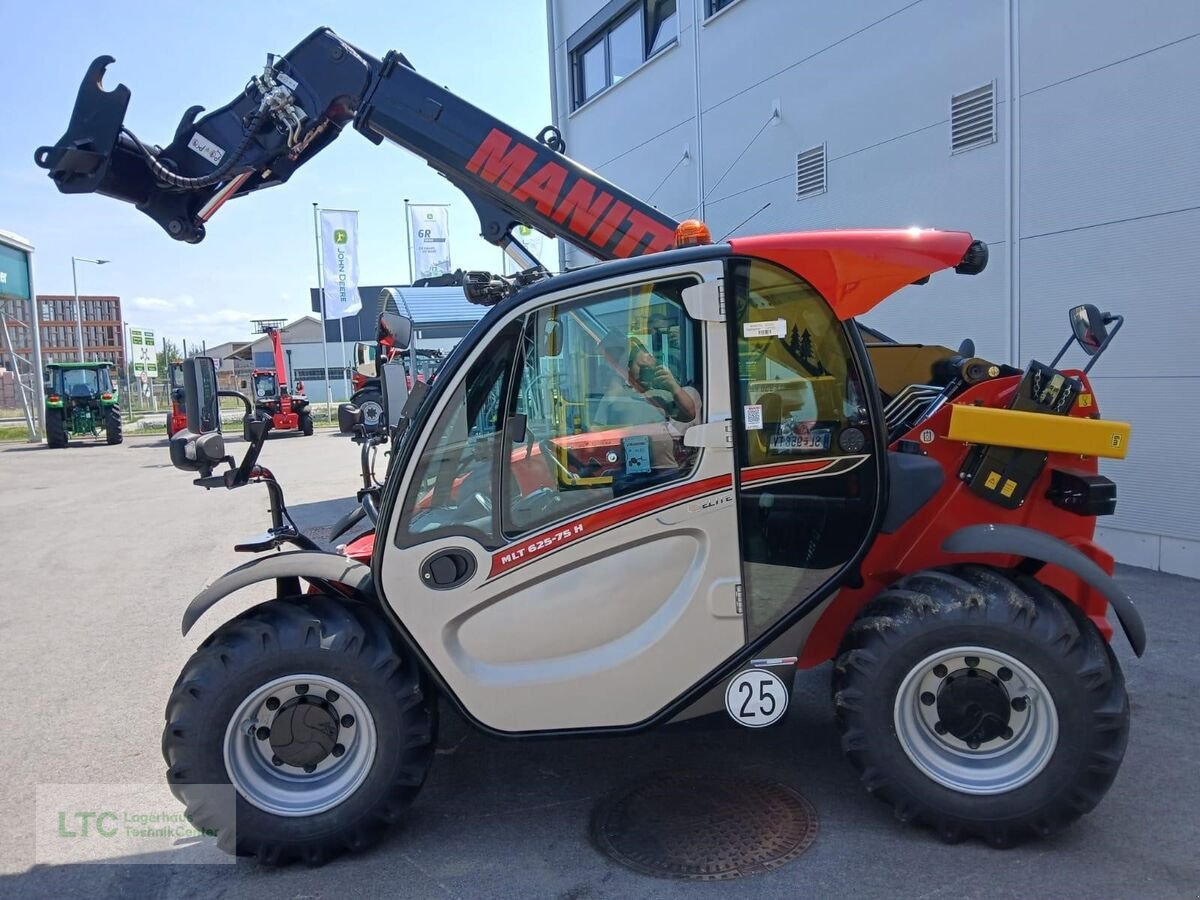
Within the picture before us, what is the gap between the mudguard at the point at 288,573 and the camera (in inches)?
132

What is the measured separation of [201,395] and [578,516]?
1787mm

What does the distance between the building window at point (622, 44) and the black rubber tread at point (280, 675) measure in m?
10.9

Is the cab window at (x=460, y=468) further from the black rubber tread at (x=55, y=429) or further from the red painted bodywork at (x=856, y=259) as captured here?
the black rubber tread at (x=55, y=429)

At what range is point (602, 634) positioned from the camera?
3254mm

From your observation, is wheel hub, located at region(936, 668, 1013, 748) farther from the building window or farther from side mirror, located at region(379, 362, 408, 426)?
the building window

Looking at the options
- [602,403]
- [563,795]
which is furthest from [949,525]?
[563,795]

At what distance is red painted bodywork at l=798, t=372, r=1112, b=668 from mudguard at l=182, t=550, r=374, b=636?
1.84 meters

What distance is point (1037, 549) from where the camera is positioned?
3.30 metres

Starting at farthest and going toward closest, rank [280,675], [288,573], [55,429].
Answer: [55,429]
[288,573]
[280,675]

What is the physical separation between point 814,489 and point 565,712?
1303mm

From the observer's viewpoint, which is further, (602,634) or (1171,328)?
(1171,328)

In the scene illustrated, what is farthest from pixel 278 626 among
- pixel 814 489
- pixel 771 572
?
pixel 814 489

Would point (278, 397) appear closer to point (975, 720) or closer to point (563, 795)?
point (563, 795)

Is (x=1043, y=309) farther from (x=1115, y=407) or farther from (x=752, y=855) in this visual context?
(x=752, y=855)
